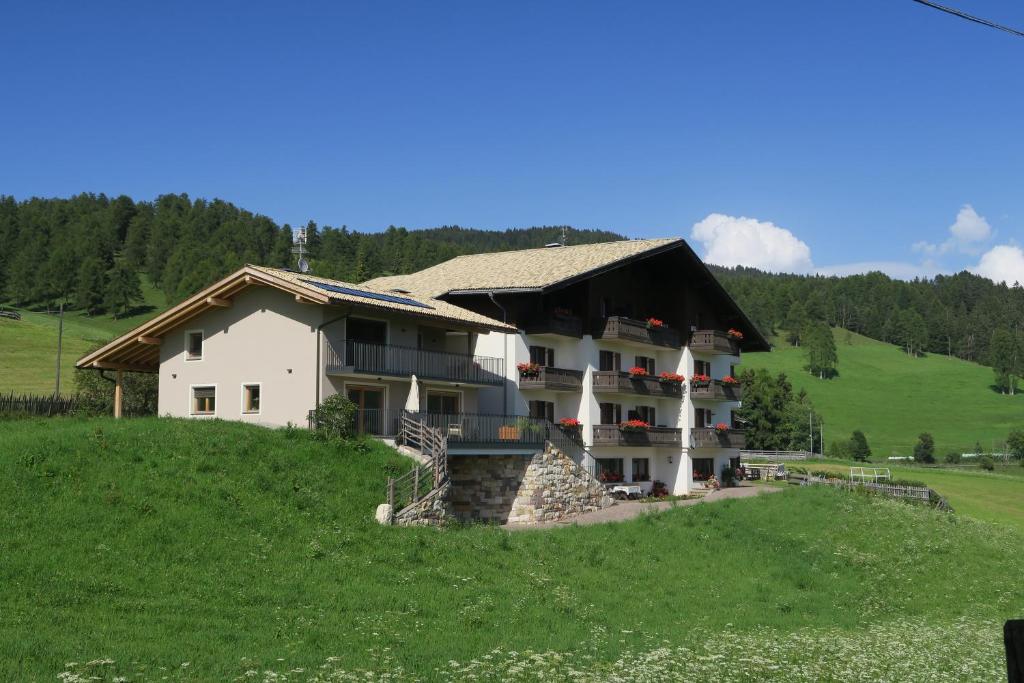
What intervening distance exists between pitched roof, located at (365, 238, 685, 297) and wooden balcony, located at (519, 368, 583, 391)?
4034mm

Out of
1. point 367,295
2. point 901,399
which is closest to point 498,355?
point 367,295

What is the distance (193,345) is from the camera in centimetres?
3856

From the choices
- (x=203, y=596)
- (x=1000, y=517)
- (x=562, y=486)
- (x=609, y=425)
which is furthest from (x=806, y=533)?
(x=1000, y=517)

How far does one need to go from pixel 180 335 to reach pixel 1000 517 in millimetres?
43585

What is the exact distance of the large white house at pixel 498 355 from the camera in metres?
35.4

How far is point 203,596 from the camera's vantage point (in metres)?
18.2

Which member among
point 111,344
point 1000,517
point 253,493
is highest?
point 111,344

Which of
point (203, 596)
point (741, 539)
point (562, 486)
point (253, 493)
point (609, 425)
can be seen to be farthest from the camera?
point (609, 425)

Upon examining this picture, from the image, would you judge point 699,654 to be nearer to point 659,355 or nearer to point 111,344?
point 111,344

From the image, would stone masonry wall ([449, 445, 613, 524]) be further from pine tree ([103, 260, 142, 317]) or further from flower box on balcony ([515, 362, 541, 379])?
pine tree ([103, 260, 142, 317])

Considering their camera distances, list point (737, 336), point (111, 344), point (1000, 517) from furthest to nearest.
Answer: point (737, 336) < point (1000, 517) < point (111, 344)

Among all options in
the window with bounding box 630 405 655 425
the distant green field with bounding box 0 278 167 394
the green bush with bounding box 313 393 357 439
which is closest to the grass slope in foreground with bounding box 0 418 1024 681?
the green bush with bounding box 313 393 357 439

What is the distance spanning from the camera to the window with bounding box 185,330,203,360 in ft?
126

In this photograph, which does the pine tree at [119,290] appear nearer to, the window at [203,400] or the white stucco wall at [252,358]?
the white stucco wall at [252,358]
